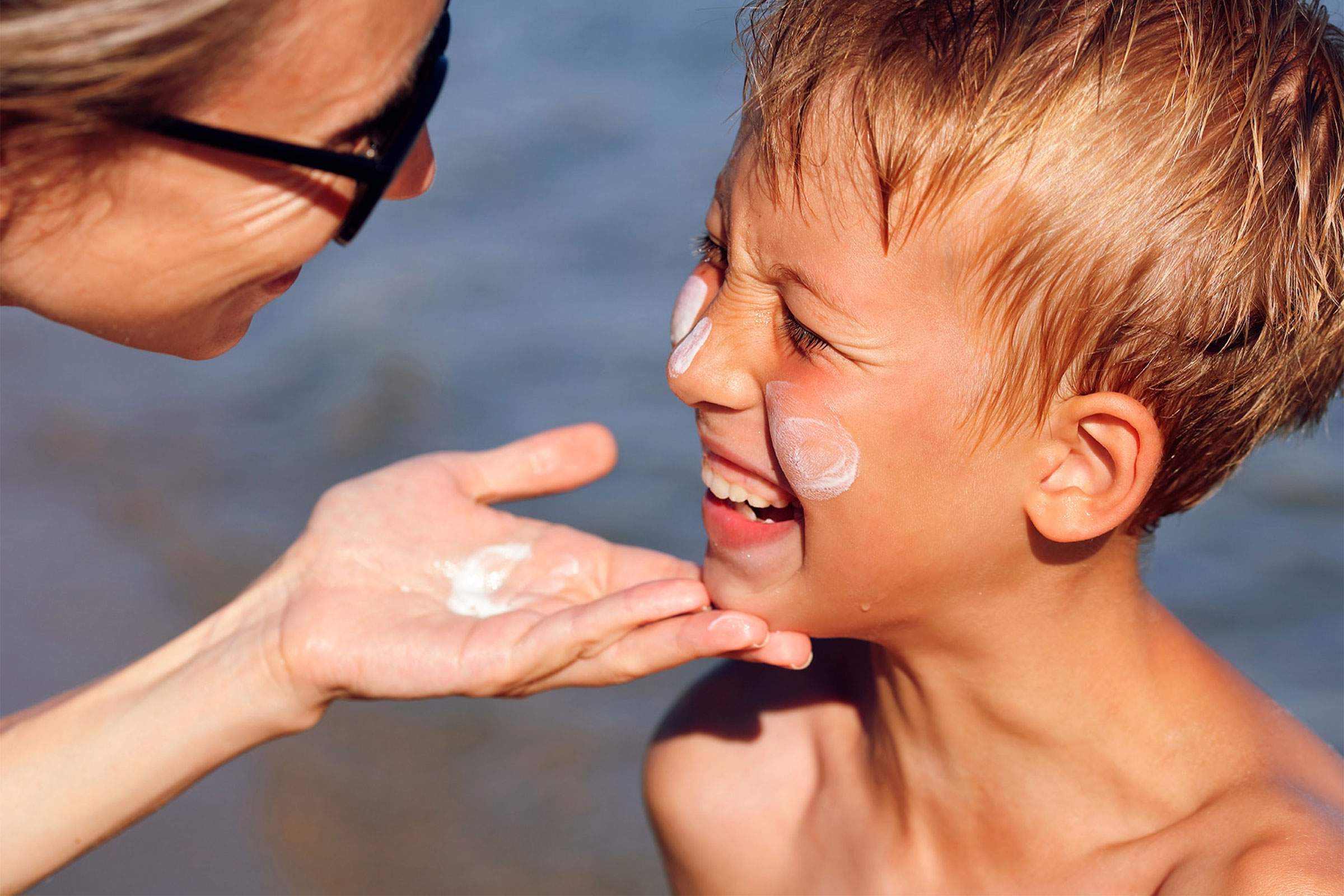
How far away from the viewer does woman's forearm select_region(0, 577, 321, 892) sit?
3.11 metres

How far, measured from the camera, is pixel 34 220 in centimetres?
250

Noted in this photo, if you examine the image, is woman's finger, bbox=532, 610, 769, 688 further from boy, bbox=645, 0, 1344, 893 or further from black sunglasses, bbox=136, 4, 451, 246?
black sunglasses, bbox=136, 4, 451, 246

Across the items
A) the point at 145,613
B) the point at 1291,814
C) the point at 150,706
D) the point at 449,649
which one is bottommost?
the point at 145,613

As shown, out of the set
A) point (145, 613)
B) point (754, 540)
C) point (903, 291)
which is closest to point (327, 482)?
point (145, 613)

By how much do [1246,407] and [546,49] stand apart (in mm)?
6867

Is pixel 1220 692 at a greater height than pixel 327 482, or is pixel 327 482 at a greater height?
pixel 1220 692

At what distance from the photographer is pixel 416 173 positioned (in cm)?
290

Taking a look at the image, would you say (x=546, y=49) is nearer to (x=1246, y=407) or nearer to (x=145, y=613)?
(x=145, y=613)

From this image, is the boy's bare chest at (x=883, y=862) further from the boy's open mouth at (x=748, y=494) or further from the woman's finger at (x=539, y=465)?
the woman's finger at (x=539, y=465)

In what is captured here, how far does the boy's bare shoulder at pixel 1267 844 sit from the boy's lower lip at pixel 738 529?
100 cm

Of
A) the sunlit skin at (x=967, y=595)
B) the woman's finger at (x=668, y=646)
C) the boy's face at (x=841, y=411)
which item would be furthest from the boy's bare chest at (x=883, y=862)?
the woman's finger at (x=668, y=646)

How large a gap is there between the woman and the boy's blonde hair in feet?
2.65

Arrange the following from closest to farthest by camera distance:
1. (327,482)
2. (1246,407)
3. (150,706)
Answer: (1246,407), (150,706), (327,482)

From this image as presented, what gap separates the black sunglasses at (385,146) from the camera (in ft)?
8.38
